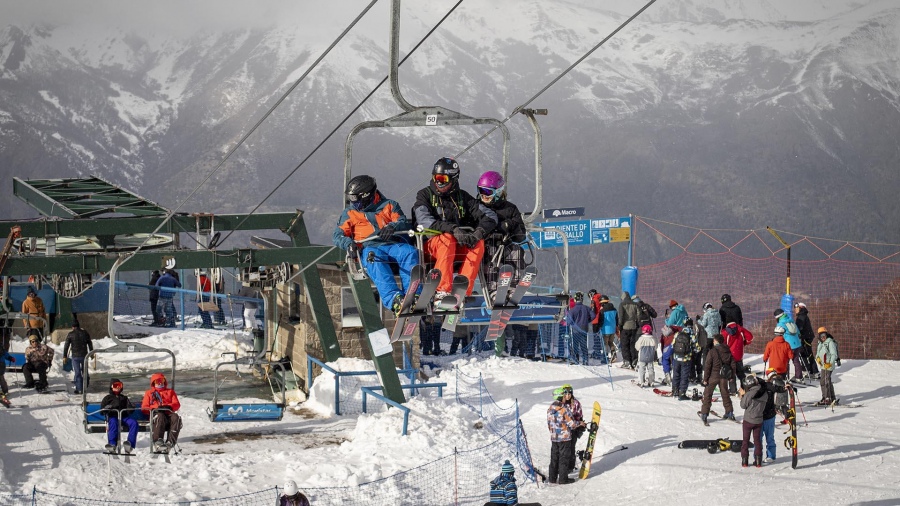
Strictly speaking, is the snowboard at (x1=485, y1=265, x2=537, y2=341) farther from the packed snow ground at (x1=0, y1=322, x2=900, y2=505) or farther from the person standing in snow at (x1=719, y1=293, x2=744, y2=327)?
the person standing in snow at (x1=719, y1=293, x2=744, y2=327)

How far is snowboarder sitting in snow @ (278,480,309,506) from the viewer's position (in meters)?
12.1

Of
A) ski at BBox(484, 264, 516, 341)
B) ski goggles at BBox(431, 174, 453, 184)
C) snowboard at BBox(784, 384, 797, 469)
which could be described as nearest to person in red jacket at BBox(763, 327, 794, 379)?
snowboard at BBox(784, 384, 797, 469)

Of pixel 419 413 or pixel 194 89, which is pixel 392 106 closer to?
pixel 194 89

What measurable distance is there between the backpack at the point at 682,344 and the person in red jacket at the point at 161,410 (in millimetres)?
8771

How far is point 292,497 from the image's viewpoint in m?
12.1

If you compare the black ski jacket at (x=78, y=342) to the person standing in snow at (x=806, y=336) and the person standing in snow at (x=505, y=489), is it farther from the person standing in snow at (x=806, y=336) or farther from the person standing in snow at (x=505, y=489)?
the person standing in snow at (x=806, y=336)

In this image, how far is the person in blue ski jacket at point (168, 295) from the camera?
26703mm

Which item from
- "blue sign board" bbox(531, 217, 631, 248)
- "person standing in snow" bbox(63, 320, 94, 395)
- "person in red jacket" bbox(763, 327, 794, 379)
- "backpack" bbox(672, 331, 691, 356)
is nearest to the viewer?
"person in red jacket" bbox(763, 327, 794, 379)

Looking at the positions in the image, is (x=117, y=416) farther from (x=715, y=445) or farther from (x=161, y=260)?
(x=715, y=445)

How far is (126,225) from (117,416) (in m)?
3.83

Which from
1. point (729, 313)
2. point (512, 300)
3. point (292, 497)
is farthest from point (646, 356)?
point (512, 300)

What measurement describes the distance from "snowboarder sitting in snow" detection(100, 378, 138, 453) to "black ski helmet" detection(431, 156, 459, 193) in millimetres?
6515

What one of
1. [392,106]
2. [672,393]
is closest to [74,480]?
[672,393]

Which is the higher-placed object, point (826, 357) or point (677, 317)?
point (677, 317)
